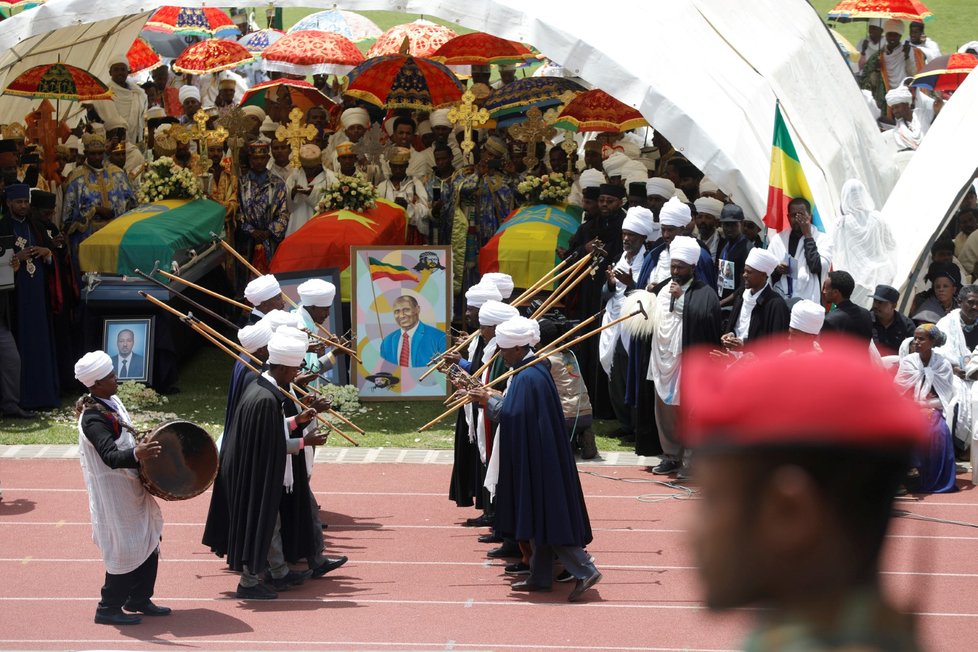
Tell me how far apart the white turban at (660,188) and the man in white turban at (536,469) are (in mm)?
5380

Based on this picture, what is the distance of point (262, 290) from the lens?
35.7ft

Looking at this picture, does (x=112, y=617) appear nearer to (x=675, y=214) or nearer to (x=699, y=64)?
(x=675, y=214)

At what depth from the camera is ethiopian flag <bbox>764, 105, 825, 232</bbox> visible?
1297 centimetres

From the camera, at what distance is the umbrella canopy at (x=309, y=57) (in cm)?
1892

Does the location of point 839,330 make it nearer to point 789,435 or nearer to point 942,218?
point 942,218

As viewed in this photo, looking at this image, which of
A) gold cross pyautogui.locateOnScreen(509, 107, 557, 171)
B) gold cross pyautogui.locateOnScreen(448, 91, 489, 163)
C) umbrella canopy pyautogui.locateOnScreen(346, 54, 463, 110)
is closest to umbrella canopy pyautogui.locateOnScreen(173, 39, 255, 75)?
umbrella canopy pyautogui.locateOnScreen(346, 54, 463, 110)

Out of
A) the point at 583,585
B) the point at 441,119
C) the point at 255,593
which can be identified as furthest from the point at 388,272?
the point at 583,585

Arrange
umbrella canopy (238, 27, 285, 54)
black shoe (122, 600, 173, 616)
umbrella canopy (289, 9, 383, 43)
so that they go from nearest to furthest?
black shoe (122, 600, 173, 616)
umbrella canopy (289, 9, 383, 43)
umbrella canopy (238, 27, 285, 54)

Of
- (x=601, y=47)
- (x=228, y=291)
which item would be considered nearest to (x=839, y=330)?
(x=601, y=47)

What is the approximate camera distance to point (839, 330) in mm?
11281

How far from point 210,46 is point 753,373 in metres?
20.2

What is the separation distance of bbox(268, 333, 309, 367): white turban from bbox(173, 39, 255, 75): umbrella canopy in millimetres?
12371

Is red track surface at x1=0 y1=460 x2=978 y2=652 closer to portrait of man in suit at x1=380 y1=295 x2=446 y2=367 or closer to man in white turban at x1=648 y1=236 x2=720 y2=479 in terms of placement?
man in white turban at x1=648 y1=236 x2=720 y2=479

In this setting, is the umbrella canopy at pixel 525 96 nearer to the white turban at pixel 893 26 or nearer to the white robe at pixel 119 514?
the white turban at pixel 893 26
